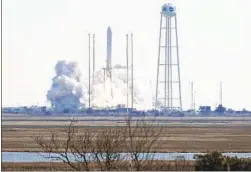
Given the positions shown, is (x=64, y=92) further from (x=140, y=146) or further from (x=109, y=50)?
(x=140, y=146)

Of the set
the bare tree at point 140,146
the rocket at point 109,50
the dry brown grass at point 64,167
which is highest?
the rocket at point 109,50

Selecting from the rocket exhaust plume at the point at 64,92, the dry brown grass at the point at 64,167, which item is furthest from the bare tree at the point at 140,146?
the rocket exhaust plume at the point at 64,92

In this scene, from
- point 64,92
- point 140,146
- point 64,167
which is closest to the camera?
point 140,146

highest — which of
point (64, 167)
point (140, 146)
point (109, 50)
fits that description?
point (109, 50)

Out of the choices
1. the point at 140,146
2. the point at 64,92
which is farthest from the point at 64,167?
the point at 64,92

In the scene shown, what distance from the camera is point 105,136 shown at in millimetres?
19328

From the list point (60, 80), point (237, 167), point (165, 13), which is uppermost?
point (165, 13)

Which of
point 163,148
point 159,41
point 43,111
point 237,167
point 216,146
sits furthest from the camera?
point 43,111

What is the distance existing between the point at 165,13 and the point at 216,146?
88380 mm

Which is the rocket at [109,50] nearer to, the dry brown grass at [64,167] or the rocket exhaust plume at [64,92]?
the rocket exhaust plume at [64,92]

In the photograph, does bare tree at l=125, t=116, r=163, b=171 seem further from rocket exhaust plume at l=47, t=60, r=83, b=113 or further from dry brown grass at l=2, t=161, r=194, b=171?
rocket exhaust plume at l=47, t=60, r=83, b=113

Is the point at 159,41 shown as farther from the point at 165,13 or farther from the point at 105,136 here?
the point at 105,136

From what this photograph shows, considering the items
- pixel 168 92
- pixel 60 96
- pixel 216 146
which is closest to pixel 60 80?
pixel 60 96

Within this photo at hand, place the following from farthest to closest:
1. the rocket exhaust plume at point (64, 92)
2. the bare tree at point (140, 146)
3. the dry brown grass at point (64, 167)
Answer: the rocket exhaust plume at point (64, 92) → the dry brown grass at point (64, 167) → the bare tree at point (140, 146)
